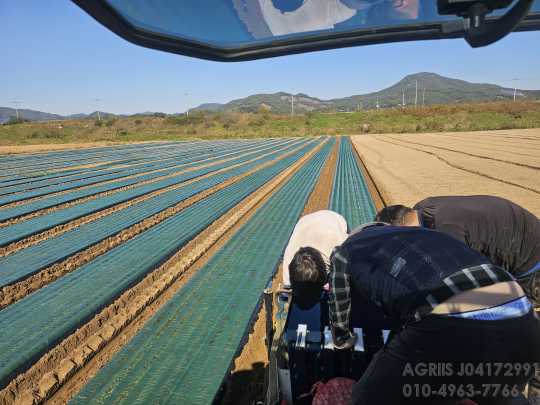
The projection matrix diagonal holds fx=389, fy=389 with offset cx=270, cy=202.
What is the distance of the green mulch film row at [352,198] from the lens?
695 centimetres

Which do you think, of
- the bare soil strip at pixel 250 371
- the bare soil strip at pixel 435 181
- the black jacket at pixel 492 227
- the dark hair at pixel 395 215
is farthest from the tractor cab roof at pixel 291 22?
the bare soil strip at pixel 435 181

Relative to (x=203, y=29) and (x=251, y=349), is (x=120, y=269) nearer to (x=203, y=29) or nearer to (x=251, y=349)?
(x=251, y=349)

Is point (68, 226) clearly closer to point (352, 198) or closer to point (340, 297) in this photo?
point (352, 198)

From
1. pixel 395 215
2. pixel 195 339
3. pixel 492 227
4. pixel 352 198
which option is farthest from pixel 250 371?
pixel 352 198

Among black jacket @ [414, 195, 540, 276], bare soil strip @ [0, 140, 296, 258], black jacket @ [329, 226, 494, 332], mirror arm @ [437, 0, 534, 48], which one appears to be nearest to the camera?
mirror arm @ [437, 0, 534, 48]

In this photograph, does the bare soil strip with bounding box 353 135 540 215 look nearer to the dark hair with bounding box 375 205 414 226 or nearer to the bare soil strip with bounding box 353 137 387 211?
the bare soil strip with bounding box 353 137 387 211

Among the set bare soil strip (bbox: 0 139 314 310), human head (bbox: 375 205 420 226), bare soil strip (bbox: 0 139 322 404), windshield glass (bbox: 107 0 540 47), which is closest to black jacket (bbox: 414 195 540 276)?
human head (bbox: 375 205 420 226)

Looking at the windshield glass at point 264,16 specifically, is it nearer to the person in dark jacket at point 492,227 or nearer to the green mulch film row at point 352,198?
the person in dark jacket at point 492,227

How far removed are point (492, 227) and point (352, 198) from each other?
5.65 m

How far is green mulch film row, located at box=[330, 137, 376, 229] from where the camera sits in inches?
274

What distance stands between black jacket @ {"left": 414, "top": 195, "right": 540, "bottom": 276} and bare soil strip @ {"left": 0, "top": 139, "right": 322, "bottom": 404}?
2.73m

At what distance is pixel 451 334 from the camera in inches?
57.4

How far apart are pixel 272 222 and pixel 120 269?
2.86m

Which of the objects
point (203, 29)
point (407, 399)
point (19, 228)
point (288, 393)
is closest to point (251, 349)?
point (288, 393)
